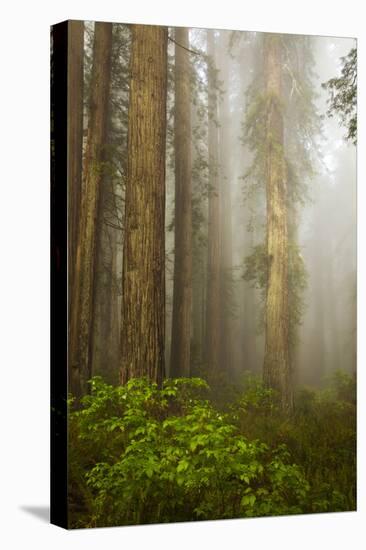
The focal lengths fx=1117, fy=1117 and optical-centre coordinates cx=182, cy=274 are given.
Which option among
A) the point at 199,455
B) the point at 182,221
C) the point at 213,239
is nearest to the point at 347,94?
the point at 213,239

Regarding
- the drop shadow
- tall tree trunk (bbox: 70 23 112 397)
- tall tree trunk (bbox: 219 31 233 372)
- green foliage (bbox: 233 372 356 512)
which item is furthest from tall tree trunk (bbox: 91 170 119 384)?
the drop shadow

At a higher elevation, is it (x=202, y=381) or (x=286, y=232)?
(x=286, y=232)

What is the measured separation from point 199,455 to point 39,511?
174cm

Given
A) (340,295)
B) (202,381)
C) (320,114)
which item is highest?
(320,114)

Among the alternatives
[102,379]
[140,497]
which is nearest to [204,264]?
[102,379]

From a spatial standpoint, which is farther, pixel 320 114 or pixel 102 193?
pixel 320 114

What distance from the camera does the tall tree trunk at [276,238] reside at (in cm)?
1046

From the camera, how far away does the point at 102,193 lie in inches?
382

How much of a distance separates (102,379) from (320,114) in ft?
10.8

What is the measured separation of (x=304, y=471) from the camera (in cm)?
1041

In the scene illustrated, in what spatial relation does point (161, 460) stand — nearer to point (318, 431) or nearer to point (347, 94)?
point (318, 431)

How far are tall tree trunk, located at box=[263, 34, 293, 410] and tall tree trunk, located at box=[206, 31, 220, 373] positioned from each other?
56 centimetres

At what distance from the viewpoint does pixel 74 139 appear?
31.2 feet

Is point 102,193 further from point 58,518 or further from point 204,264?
point 58,518
